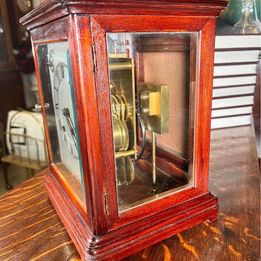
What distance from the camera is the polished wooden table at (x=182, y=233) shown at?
1.69 feet

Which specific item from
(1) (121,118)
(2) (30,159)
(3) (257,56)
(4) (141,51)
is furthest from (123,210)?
(2) (30,159)

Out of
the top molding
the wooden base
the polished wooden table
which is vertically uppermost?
the top molding

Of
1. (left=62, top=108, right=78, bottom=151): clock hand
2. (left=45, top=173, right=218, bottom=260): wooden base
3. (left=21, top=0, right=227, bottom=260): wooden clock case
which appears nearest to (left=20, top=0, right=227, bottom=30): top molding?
(left=21, top=0, right=227, bottom=260): wooden clock case

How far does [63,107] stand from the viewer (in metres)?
0.56

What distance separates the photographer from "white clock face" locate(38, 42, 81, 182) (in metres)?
0.48

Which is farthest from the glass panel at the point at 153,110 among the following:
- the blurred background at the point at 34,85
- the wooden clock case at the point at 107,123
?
the blurred background at the point at 34,85

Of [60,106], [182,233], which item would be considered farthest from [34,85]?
[182,233]

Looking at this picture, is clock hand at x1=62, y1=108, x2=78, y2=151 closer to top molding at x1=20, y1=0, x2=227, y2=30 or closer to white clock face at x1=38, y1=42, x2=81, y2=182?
white clock face at x1=38, y1=42, x2=81, y2=182

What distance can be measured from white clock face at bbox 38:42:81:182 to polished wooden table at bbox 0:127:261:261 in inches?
5.5

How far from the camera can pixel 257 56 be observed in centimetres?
108

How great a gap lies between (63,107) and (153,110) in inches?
7.3

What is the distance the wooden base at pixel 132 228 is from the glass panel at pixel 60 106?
0.08m

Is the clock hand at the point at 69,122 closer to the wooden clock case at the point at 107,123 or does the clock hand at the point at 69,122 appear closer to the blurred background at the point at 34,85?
the wooden clock case at the point at 107,123

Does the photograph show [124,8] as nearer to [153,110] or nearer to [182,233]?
[153,110]
